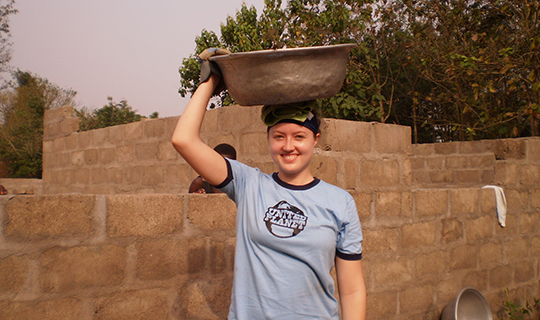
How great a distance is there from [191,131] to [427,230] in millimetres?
2984

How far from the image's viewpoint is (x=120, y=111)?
2262 cm

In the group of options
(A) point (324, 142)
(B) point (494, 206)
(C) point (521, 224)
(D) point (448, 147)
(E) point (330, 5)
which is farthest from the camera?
(E) point (330, 5)

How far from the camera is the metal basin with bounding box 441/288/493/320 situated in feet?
13.3

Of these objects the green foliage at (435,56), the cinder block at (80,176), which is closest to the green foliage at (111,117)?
the green foliage at (435,56)

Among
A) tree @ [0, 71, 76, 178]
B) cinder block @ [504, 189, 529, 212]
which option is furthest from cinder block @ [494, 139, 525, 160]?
tree @ [0, 71, 76, 178]

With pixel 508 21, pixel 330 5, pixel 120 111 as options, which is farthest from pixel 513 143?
pixel 120 111

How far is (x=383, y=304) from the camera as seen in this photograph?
3654mm

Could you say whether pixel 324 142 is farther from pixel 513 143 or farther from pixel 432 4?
pixel 432 4

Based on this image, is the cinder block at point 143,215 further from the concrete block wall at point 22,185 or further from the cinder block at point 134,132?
the concrete block wall at point 22,185

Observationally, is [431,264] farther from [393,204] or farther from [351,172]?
[351,172]

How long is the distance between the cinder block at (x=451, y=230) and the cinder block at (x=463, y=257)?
11cm

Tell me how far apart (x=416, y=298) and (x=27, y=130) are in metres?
24.6

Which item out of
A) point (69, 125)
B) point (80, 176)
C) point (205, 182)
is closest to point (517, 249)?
point (205, 182)

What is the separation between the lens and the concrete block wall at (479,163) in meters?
5.24
